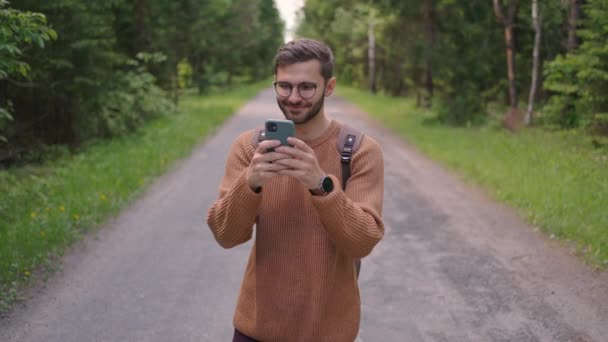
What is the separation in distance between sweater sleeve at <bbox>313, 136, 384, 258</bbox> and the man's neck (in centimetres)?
17

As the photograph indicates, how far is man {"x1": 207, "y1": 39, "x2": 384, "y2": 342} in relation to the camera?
213 cm

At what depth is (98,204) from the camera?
805 cm

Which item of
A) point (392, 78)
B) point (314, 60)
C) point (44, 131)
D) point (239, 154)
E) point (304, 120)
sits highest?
point (314, 60)

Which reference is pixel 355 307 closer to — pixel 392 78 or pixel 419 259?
pixel 419 259

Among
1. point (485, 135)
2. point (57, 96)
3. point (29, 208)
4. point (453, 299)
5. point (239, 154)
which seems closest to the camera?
point (239, 154)

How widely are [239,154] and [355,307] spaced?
2.48ft

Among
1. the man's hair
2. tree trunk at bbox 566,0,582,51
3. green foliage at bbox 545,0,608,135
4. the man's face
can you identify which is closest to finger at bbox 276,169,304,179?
the man's face

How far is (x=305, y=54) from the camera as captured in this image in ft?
7.05

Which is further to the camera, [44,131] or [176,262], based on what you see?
[44,131]

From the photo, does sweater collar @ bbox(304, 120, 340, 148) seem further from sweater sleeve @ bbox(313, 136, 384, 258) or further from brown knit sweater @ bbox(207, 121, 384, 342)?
sweater sleeve @ bbox(313, 136, 384, 258)

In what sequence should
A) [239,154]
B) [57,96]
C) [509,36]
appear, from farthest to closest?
[509,36], [57,96], [239,154]

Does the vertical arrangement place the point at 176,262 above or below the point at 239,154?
below

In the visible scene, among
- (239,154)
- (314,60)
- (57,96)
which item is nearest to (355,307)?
(239,154)

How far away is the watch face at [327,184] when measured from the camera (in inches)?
77.2
